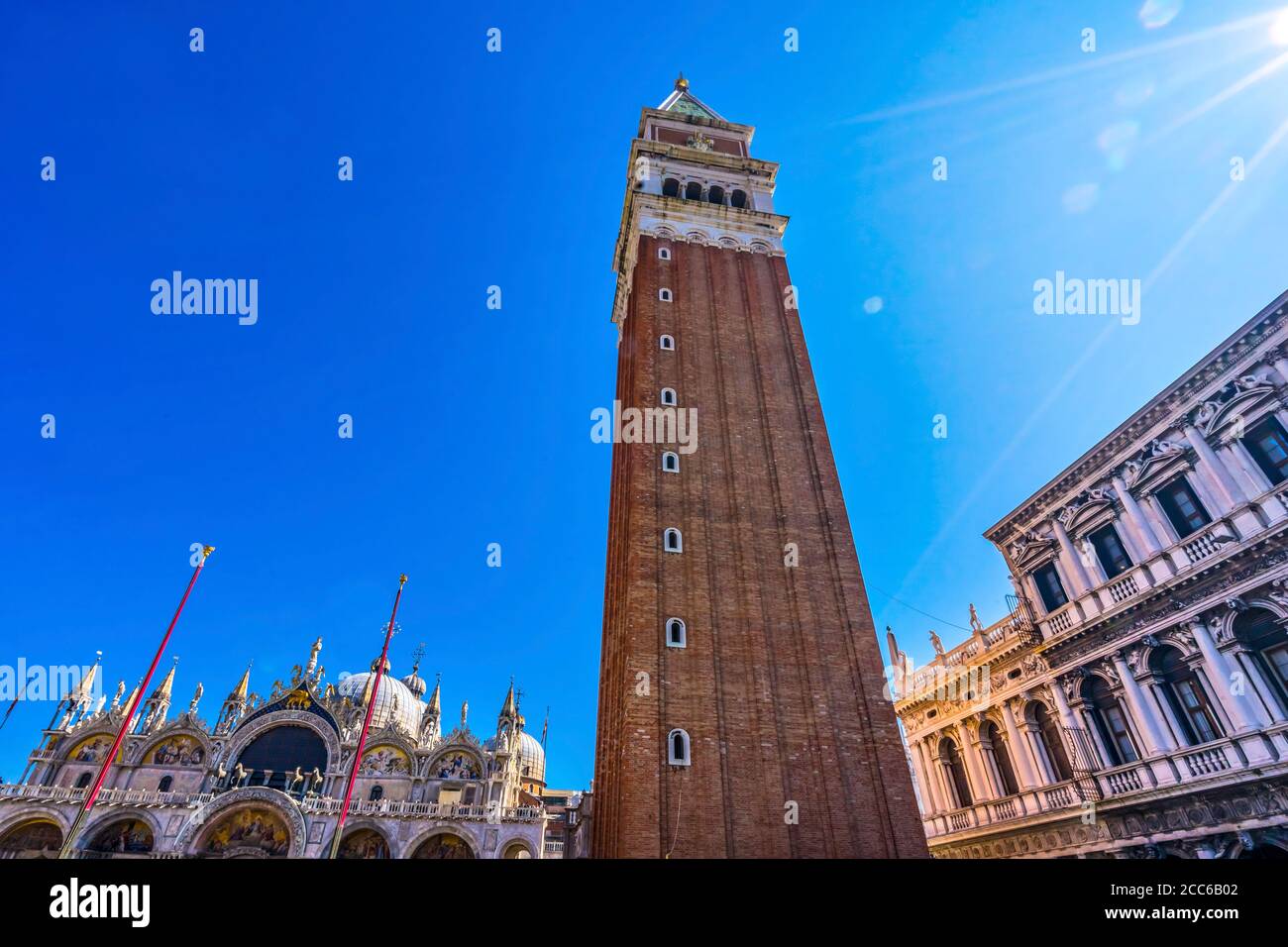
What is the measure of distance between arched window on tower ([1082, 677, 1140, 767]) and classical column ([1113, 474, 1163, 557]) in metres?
4.76

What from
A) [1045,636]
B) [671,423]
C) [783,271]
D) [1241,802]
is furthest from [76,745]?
[1241,802]

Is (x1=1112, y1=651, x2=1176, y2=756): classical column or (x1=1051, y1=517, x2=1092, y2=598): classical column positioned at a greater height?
(x1=1051, y1=517, x2=1092, y2=598): classical column

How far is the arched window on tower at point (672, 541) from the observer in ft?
74.9

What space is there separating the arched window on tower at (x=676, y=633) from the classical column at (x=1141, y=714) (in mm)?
14027

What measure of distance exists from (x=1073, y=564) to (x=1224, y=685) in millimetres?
6490

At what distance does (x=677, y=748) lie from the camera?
18.5 m

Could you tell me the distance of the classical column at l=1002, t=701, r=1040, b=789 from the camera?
24328 millimetres

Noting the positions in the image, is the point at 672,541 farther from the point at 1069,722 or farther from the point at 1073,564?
the point at 1069,722

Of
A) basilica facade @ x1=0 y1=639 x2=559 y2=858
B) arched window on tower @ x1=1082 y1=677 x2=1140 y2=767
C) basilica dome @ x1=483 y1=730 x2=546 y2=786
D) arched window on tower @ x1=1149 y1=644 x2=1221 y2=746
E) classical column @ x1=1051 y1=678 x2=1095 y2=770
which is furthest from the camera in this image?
basilica dome @ x1=483 y1=730 x2=546 y2=786

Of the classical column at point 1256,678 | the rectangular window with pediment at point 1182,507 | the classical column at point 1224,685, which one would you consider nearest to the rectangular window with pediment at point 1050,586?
the rectangular window with pediment at point 1182,507

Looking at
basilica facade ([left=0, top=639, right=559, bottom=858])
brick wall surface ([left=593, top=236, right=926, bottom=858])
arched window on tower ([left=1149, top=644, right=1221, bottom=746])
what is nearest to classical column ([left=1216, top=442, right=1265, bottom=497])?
arched window on tower ([left=1149, top=644, right=1221, bottom=746])

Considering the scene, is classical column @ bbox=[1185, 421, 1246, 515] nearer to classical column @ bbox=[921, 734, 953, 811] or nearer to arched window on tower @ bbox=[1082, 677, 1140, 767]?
arched window on tower @ bbox=[1082, 677, 1140, 767]
